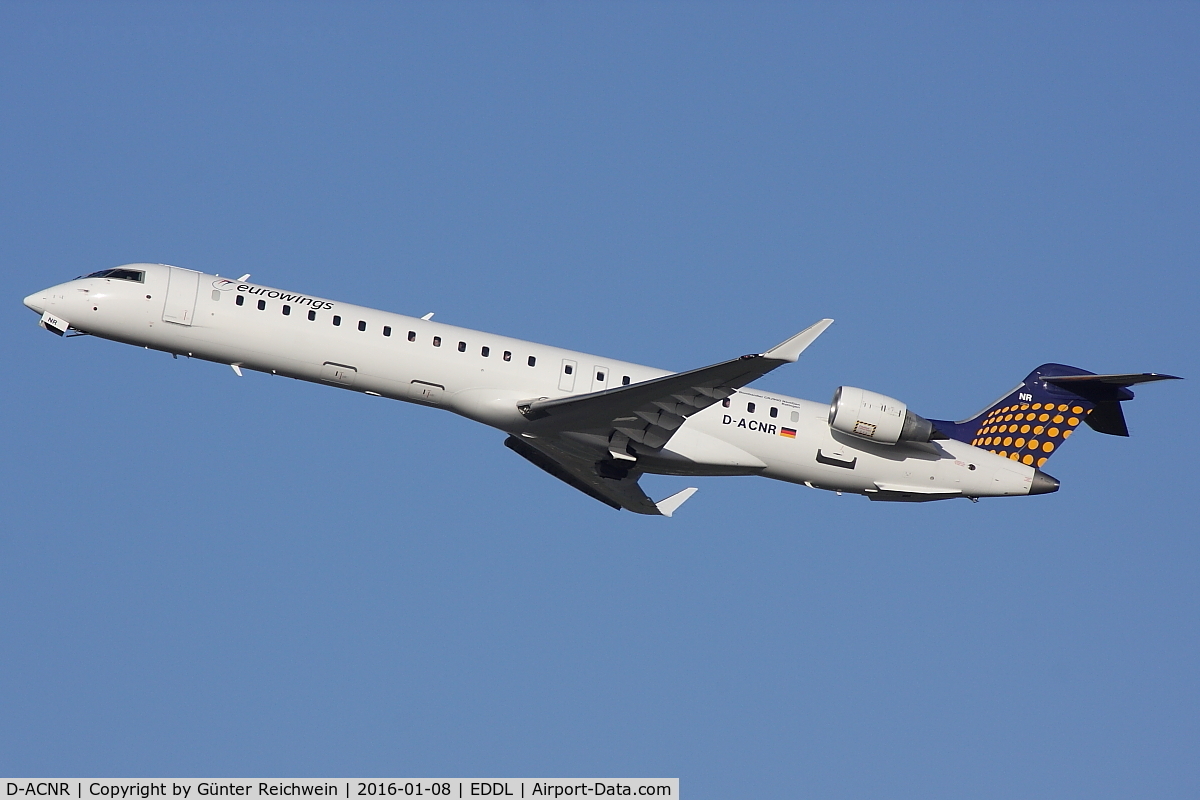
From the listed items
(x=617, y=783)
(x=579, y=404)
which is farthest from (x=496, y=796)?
(x=579, y=404)

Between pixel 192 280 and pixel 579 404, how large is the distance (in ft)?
26.2

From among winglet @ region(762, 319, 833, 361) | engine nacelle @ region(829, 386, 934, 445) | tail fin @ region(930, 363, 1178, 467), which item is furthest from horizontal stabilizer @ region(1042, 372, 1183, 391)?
winglet @ region(762, 319, 833, 361)

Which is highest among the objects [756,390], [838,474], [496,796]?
[756,390]

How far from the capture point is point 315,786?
68.0ft

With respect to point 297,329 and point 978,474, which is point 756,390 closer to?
point 978,474

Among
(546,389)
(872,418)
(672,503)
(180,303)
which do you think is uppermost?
(180,303)

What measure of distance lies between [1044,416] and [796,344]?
29.4 ft

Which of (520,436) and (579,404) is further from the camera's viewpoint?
(520,436)

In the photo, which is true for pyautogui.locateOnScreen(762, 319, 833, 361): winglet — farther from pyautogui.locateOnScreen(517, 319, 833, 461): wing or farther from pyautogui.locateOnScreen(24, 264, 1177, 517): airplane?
pyautogui.locateOnScreen(24, 264, 1177, 517): airplane

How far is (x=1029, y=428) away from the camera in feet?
94.6

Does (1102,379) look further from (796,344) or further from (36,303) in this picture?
(36,303)

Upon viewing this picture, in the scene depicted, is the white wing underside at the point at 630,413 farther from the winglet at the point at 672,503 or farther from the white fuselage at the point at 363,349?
the winglet at the point at 672,503

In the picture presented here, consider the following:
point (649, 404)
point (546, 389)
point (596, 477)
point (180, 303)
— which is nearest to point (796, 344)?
point (649, 404)

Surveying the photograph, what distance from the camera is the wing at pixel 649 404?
75.4 feet
